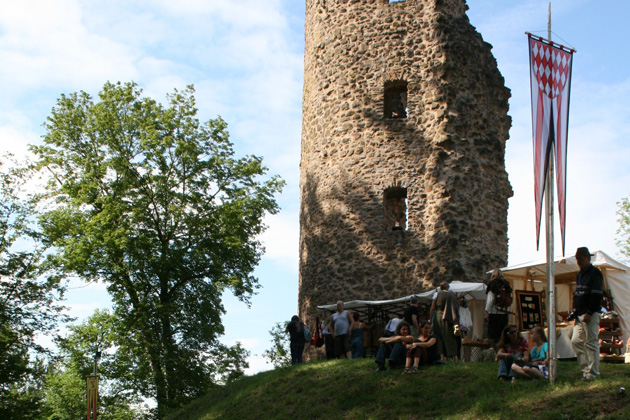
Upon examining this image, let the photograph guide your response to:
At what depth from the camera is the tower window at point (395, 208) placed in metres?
20.0

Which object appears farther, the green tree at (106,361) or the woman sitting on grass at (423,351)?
the green tree at (106,361)

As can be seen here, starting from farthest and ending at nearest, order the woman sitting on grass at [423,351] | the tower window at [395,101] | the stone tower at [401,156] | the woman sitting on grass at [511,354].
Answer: the tower window at [395,101] → the stone tower at [401,156] → the woman sitting on grass at [423,351] → the woman sitting on grass at [511,354]

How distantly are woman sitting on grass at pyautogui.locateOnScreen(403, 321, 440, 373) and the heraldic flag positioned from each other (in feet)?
8.62

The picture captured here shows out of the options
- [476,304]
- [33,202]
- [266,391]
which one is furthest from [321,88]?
[33,202]

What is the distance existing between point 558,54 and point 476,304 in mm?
6152

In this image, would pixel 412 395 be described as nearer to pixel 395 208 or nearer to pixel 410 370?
pixel 410 370

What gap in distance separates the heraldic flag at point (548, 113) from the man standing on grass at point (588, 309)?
49.0 inches

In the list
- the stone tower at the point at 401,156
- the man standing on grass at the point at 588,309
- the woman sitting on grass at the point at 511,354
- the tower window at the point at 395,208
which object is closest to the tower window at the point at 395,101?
the stone tower at the point at 401,156

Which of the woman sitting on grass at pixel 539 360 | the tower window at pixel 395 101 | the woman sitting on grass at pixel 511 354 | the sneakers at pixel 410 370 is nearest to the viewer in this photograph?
the woman sitting on grass at pixel 539 360

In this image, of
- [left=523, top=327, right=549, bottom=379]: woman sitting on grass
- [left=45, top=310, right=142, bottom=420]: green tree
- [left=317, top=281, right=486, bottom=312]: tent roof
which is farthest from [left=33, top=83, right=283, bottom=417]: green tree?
[left=523, top=327, right=549, bottom=379]: woman sitting on grass

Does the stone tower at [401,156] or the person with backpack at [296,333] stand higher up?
the stone tower at [401,156]

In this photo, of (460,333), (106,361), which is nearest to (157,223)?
(106,361)

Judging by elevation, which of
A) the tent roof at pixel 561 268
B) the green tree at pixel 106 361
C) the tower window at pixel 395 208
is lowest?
the green tree at pixel 106 361

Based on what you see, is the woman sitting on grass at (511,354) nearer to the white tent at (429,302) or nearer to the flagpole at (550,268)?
the flagpole at (550,268)
